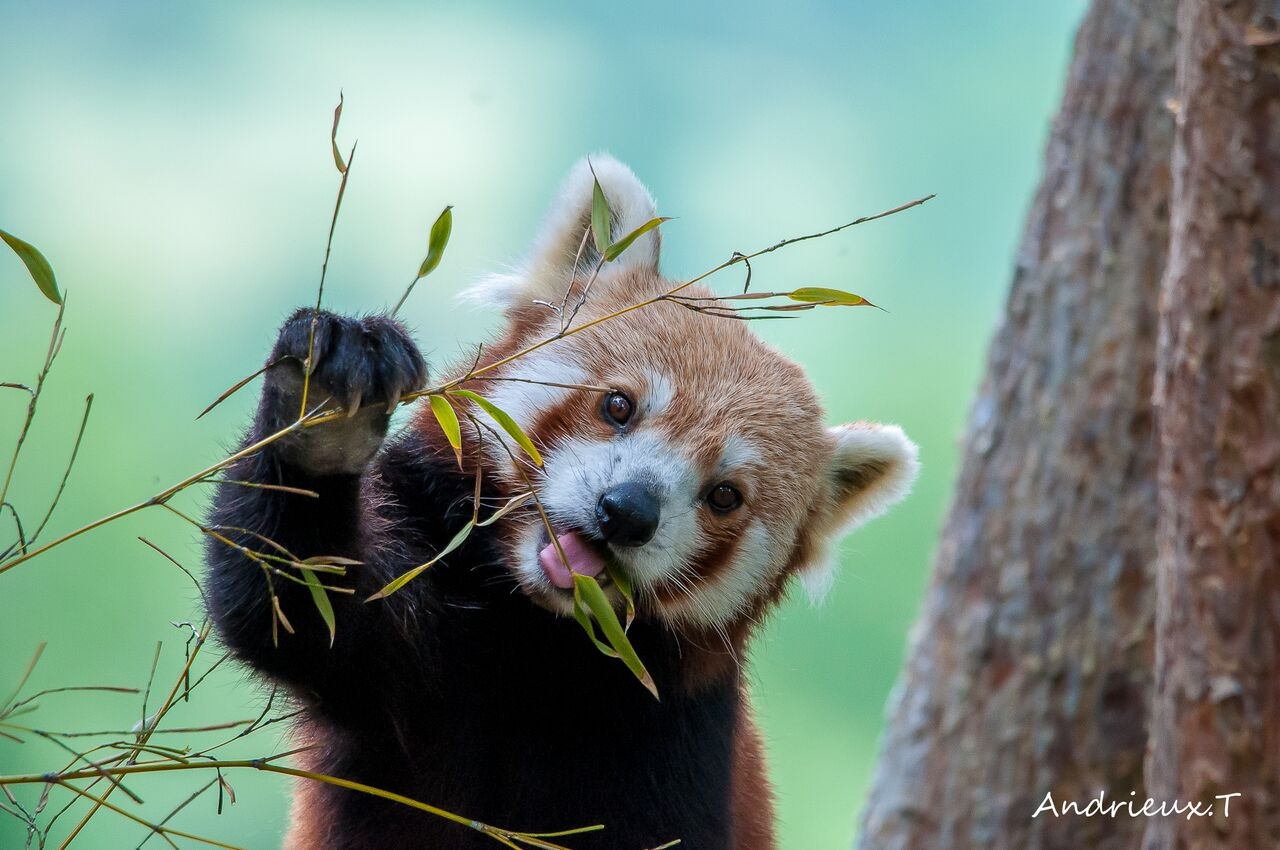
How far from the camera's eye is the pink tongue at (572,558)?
2270 millimetres

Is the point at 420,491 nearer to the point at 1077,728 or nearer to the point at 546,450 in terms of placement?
the point at 546,450

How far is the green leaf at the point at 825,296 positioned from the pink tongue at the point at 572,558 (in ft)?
2.31

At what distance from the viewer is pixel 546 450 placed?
97.9 inches

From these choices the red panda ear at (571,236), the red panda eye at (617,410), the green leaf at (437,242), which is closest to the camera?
the green leaf at (437,242)

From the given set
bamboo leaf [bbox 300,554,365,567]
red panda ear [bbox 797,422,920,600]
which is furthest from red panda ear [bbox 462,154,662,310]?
bamboo leaf [bbox 300,554,365,567]

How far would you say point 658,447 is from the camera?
2.44 meters

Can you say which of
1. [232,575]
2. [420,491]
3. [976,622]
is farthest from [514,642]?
[976,622]

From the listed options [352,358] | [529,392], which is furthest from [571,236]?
[352,358]

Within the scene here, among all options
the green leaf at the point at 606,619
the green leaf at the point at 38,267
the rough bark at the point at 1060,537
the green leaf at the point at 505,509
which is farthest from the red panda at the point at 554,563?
the rough bark at the point at 1060,537

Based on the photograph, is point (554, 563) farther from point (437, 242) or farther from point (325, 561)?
point (437, 242)

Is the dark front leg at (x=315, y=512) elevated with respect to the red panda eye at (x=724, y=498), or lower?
lower

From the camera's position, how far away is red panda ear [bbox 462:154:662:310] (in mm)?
2738

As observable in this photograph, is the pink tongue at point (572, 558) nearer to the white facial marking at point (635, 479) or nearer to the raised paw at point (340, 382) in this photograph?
the white facial marking at point (635, 479)

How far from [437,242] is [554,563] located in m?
0.77
